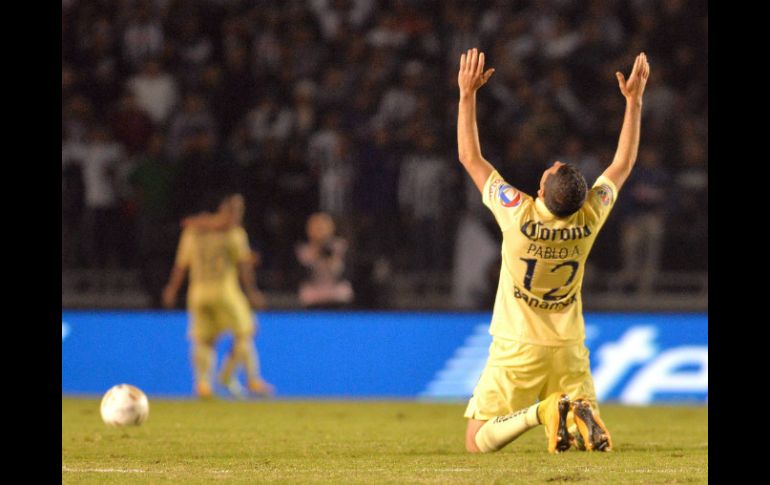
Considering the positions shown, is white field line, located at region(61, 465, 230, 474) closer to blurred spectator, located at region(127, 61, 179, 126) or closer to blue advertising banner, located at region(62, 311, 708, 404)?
blue advertising banner, located at region(62, 311, 708, 404)

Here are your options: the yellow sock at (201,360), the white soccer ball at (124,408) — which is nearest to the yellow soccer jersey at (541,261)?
the white soccer ball at (124,408)

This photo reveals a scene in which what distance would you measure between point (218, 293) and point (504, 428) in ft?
25.8

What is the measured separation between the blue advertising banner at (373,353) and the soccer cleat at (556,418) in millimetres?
7148

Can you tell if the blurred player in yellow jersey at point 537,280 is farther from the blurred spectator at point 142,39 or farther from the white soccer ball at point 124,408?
the blurred spectator at point 142,39

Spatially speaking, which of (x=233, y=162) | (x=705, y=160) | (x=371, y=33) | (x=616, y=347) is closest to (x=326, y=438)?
(x=616, y=347)

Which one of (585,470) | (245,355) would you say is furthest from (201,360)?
(585,470)

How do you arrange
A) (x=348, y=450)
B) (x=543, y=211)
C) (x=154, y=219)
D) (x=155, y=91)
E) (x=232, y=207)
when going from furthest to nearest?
(x=155, y=91) → (x=154, y=219) → (x=232, y=207) → (x=348, y=450) → (x=543, y=211)

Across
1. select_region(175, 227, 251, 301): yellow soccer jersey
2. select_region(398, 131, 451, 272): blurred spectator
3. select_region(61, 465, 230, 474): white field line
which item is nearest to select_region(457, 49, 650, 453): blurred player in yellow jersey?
select_region(61, 465, 230, 474): white field line

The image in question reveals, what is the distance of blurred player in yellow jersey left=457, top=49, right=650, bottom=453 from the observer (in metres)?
7.61

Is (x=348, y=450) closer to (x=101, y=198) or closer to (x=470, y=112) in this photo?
(x=470, y=112)

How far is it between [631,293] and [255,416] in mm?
5459

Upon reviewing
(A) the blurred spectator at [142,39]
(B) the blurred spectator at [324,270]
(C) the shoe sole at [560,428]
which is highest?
(A) the blurred spectator at [142,39]

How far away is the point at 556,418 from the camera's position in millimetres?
7371

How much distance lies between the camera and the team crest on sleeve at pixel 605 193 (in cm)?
791
